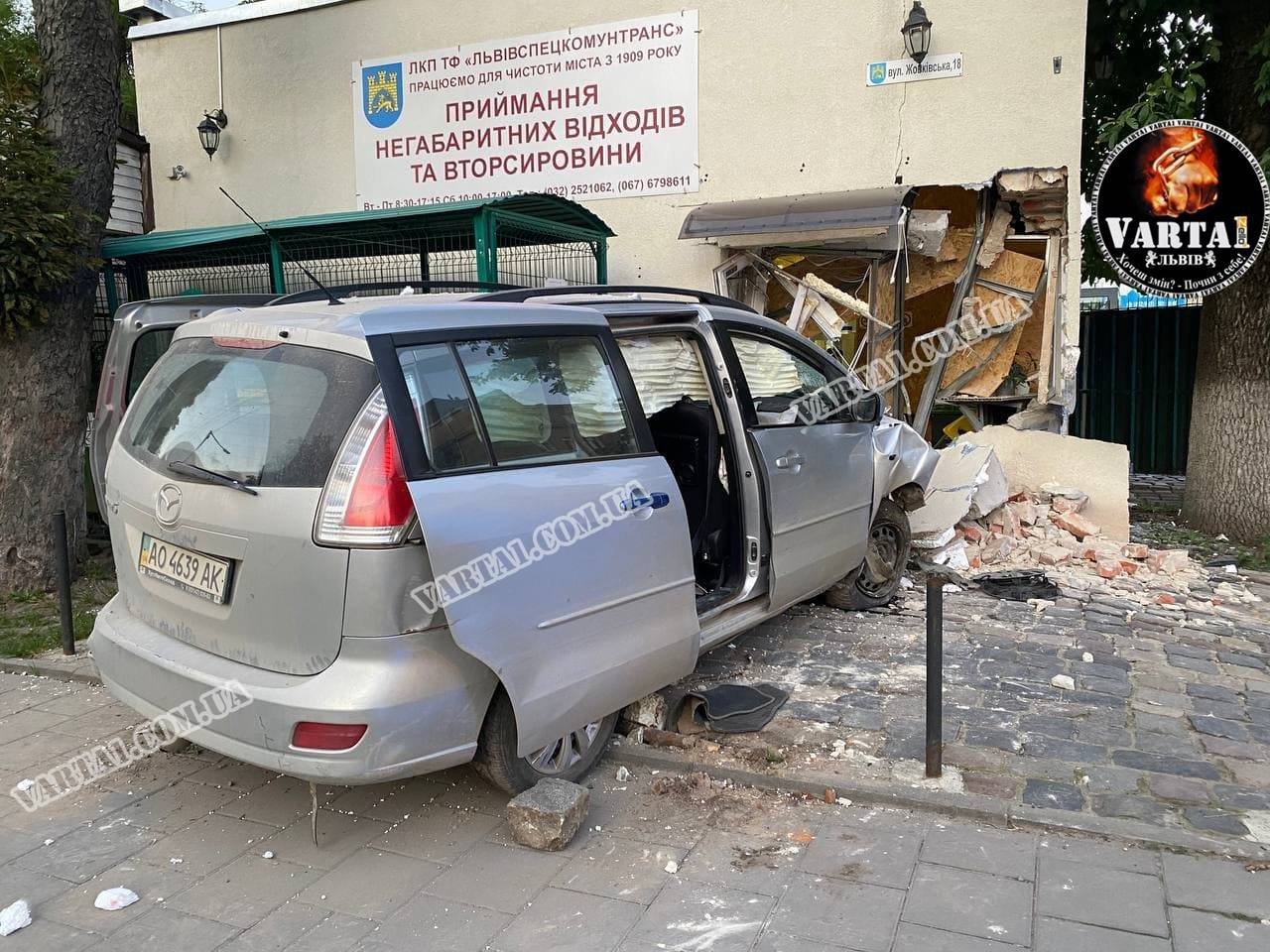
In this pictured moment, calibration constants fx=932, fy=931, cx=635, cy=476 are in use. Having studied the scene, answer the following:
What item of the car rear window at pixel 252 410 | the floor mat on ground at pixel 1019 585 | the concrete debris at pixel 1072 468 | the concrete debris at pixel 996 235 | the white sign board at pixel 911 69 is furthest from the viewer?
the concrete debris at pixel 996 235

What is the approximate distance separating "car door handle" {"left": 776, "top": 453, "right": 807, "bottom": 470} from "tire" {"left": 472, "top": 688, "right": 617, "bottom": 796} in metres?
1.54

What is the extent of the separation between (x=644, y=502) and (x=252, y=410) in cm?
144

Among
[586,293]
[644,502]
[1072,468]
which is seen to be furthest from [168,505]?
[1072,468]

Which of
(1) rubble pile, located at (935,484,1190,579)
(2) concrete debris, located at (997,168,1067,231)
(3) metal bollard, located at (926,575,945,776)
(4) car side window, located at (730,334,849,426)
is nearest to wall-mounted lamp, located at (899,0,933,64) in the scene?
(2) concrete debris, located at (997,168,1067,231)

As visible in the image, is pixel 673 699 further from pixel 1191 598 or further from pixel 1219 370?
pixel 1219 370

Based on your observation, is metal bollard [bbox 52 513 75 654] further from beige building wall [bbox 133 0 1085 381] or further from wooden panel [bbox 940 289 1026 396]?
wooden panel [bbox 940 289 1026 396]

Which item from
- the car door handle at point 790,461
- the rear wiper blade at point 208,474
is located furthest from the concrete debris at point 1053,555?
the rear wiper blade at point 208,474

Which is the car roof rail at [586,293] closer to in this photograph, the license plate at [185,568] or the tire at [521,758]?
the license plate at [185,568]

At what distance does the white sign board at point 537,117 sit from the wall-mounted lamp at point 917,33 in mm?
2106

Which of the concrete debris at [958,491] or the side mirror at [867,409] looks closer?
the side mirror at [867,409]

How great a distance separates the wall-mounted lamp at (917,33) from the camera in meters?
8.08

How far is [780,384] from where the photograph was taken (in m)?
5.09

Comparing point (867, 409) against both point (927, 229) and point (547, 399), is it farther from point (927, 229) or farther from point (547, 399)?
point (927, 229)

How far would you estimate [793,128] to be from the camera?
9031 millimetres
